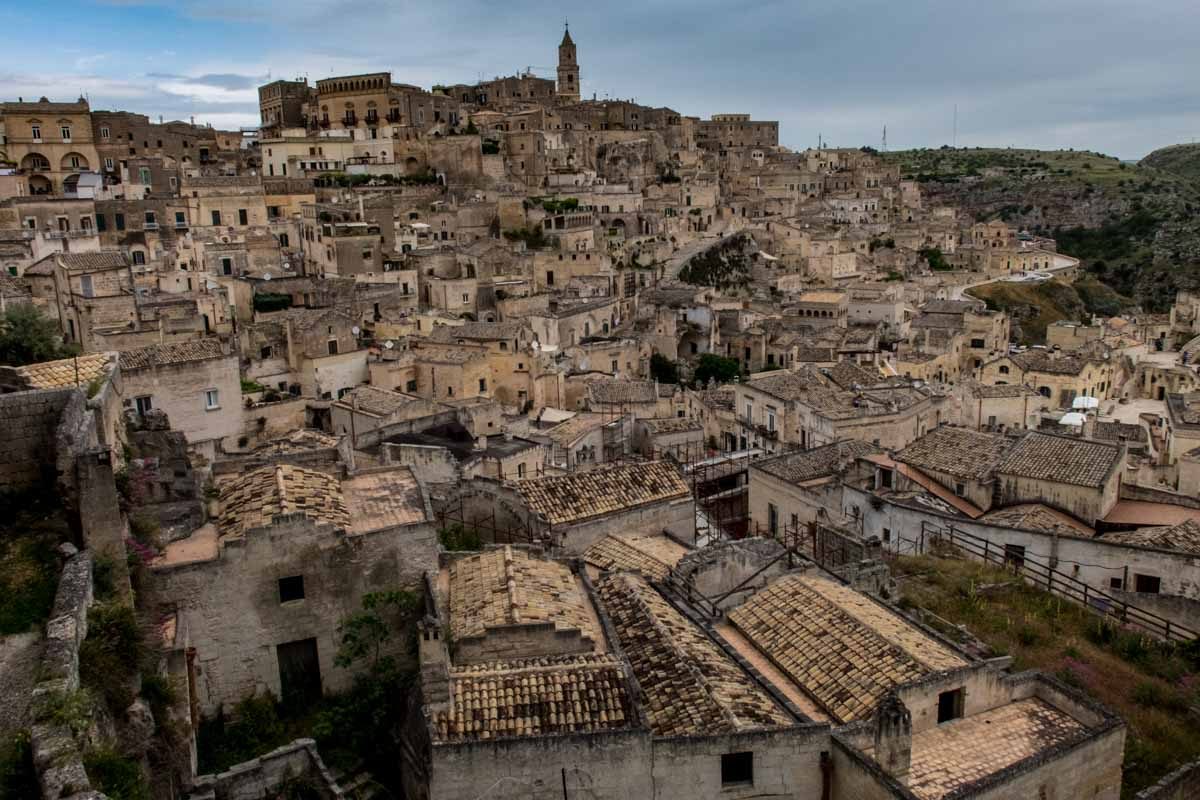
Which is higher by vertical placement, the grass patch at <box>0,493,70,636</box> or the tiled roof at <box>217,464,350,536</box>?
the grass patch at <box>0,493,70,636</box>

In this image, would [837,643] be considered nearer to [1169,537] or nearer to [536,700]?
[536,700]

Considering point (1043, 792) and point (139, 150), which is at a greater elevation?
point (139, 150)

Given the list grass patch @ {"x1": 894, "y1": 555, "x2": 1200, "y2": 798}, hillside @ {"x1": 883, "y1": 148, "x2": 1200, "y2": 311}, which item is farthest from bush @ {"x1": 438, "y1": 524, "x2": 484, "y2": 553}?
hillside @ {"x1": 883, "y1": 148, "x2": 1200, "y2": 311}

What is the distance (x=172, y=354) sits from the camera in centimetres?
2638

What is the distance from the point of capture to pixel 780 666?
13883mm

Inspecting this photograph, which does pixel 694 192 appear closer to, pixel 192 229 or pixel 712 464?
pixel 192 229

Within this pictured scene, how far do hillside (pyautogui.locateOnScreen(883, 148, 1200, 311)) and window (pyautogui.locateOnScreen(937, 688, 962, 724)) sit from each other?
3722 inches

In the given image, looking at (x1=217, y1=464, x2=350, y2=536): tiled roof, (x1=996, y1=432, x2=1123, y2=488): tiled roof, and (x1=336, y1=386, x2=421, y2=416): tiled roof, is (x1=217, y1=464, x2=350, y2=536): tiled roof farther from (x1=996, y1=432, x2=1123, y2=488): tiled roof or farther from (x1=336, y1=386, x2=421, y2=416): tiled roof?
(x1=996, y1=432, x2=1123, y2=488): tiled roof

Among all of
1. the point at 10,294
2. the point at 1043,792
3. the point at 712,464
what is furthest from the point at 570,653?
the point at 10,294

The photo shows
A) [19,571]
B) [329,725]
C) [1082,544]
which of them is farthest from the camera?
[1082,544]

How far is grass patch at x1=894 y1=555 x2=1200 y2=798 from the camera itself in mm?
14305

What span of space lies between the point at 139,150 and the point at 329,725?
62.6 m

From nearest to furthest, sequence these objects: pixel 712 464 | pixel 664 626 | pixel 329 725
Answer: pixel 329 725
pixel 664 626
pixel 712 464

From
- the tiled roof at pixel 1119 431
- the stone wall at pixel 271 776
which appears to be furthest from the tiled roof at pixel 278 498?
the tiled roof at pixel 1119 431
